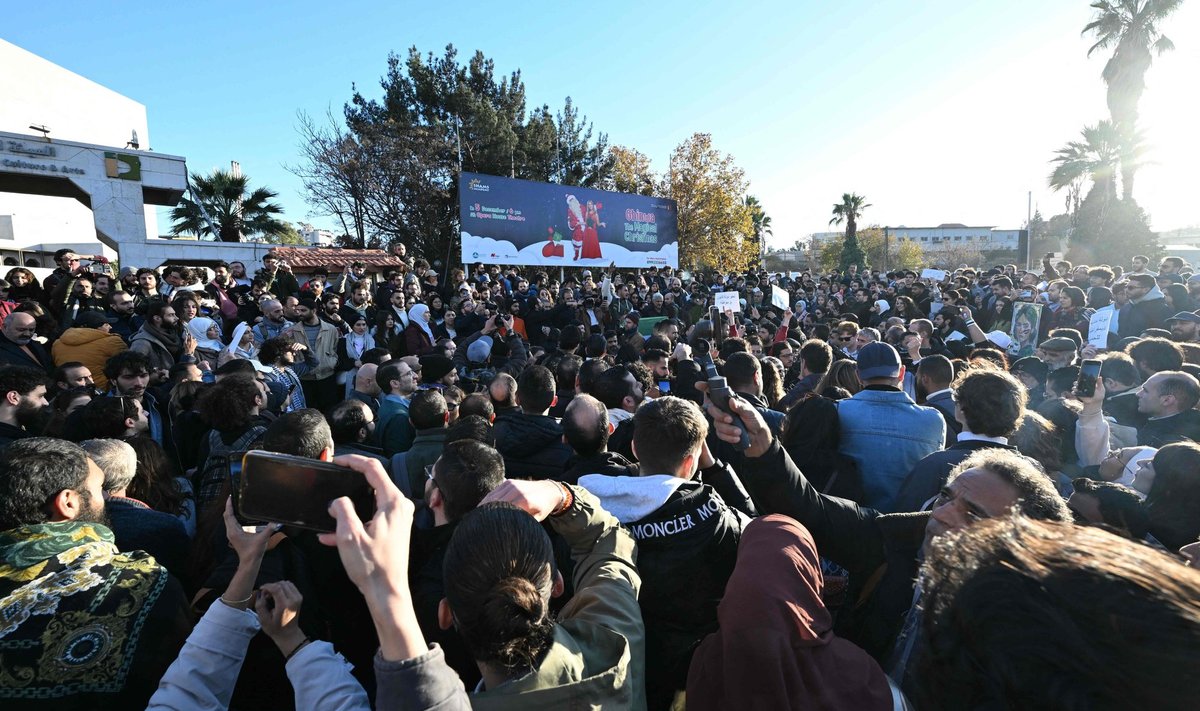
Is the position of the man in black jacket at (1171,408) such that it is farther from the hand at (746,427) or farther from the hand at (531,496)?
the hand at (531,496)

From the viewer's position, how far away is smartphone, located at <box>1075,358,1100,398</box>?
3666mm

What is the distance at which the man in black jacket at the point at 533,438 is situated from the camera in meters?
3.66

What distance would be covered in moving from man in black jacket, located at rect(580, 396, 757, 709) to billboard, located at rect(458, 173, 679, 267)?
16.9 meters

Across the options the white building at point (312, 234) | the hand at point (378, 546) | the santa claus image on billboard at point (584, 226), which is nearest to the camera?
the hand at point (378, 546)

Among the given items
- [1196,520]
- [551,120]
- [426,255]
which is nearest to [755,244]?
[551,120]

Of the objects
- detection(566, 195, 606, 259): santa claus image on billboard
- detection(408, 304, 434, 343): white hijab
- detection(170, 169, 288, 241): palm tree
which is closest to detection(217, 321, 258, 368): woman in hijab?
detection(408, 304, 434, 343): white hijab

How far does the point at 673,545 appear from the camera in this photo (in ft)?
6.73

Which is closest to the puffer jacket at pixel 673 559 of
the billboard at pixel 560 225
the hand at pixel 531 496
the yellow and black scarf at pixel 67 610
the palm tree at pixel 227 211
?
the hand at pixel 531 496

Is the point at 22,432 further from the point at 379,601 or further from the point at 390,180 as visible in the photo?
the point at 390,180

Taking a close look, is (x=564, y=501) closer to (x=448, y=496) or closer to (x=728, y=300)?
(x=448, y=496)

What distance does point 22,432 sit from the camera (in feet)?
11.8

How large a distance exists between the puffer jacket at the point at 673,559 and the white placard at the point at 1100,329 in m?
6.59

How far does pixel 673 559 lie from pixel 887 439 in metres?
1.90

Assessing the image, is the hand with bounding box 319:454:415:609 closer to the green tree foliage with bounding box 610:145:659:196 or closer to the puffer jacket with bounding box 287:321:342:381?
the puffer jacket with bounding box 287:321:342:381
